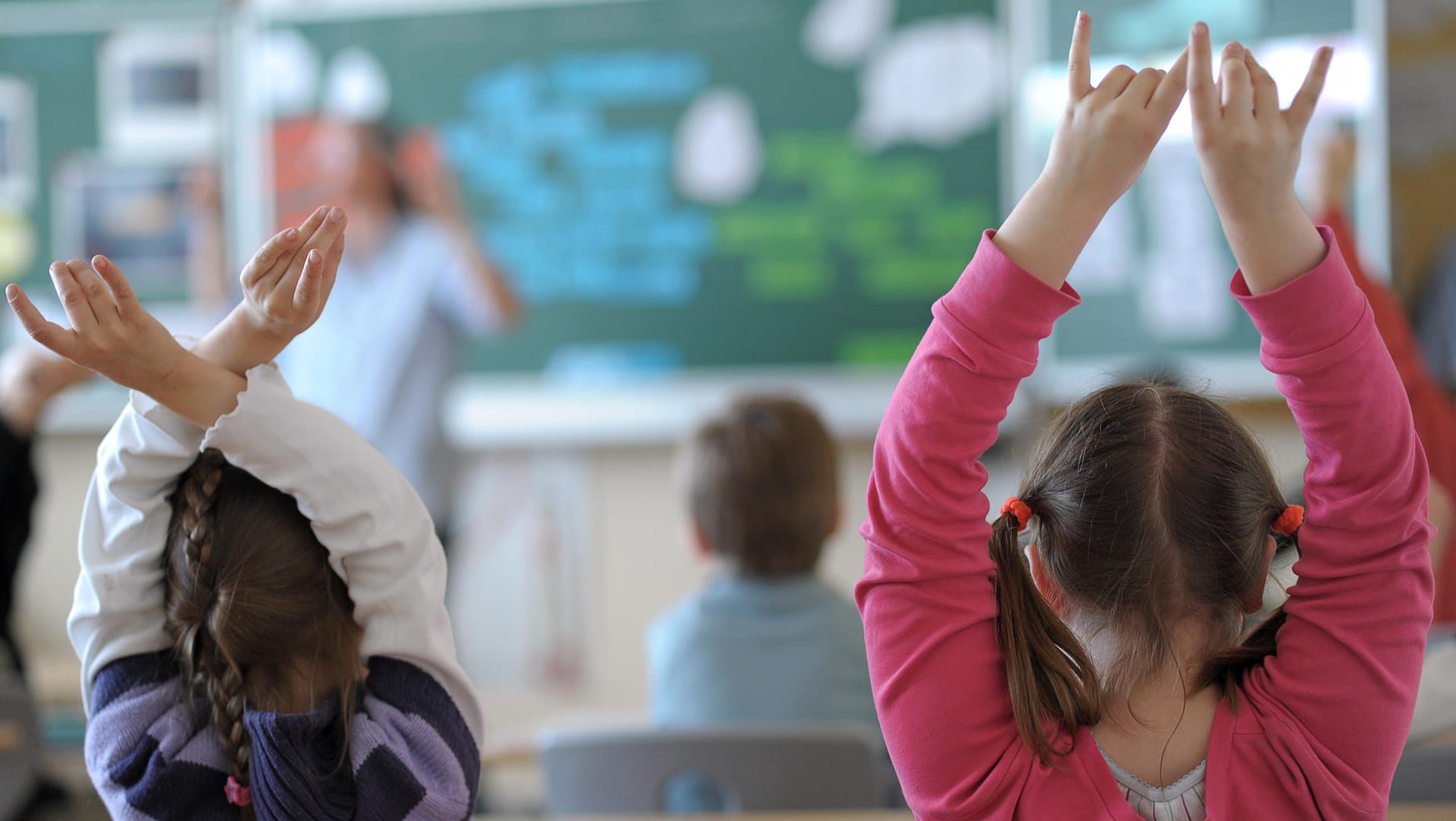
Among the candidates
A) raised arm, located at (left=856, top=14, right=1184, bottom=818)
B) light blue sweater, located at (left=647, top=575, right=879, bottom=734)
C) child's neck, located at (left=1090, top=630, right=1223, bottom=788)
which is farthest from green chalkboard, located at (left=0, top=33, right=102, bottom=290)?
child's neck, located at (left=1090, top=630, right=1223, bottom=788)

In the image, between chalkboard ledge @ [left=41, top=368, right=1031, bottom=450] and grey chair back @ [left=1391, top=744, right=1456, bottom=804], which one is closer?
grey chair back @ [left=1391, top=744, right=1456, bottom=804]

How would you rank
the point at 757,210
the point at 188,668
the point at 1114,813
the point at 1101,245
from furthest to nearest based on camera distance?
the point at 757,210
the point at 1101,245
the point at 188,668
the point at 1114,813

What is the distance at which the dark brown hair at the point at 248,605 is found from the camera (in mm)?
969

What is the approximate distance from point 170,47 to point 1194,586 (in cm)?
392

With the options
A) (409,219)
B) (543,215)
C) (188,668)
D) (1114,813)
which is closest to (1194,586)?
(1114,813)

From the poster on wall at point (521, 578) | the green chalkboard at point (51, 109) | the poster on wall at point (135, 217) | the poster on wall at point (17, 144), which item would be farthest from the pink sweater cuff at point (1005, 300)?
the poster on wall at point (17, 144)

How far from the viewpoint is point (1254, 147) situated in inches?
29.8

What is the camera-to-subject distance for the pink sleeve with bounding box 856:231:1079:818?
32.7 inches

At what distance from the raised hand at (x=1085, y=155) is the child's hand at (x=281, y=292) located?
48 centimetres

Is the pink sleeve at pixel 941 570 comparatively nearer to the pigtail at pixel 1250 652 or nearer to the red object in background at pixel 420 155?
the pigtail at pixel 1250 652

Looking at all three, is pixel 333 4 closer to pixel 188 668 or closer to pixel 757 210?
pixel 757 210

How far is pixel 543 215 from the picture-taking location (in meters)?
3.75

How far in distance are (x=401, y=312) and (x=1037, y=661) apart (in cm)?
276

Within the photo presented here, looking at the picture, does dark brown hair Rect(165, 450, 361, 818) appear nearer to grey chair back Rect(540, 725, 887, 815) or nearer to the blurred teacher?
grey chair back Rect(540, 725, 887, 815)
